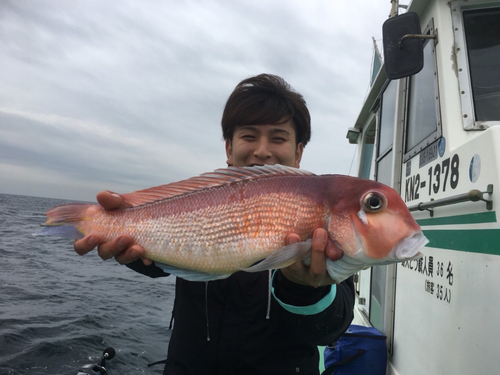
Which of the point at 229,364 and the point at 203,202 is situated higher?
the point at 203,202

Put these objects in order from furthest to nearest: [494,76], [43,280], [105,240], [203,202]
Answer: [43,280], [494,76], [105,240], [203,202]

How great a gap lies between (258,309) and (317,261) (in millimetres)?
789

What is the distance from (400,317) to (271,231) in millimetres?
1804

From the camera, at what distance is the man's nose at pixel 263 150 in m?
2.66

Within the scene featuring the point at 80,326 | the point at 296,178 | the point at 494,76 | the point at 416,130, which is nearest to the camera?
the point at 296,178

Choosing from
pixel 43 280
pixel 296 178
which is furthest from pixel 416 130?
pixel 43 280

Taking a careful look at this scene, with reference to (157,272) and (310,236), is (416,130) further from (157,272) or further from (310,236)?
(157,272)

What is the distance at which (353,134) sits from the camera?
256 inches

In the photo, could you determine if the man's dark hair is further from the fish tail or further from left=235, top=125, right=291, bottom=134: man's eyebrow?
the fish tail

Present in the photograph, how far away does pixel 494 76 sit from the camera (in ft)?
8.00

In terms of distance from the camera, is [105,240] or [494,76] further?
[494,76]

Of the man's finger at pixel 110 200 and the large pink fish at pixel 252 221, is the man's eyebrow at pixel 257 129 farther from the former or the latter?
the man's finger at pixel 110 200

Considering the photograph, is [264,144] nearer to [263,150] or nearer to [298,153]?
[263,150]

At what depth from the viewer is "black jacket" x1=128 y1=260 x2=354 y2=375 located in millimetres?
2035
